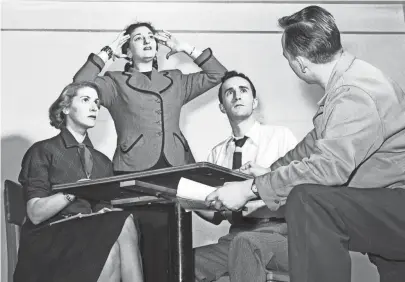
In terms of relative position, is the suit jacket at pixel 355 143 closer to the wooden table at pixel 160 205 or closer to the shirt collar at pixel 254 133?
the wooden table at pixel 160 205

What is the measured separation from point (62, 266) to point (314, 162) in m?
1.01

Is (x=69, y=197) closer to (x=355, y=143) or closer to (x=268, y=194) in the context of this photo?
(x=268, y=194)

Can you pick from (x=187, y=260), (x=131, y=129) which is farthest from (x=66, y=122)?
(x=187, y=260)

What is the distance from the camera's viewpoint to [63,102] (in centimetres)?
306

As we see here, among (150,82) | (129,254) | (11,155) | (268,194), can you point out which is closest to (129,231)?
(129,254)

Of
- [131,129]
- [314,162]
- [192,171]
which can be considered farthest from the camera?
[131,129]

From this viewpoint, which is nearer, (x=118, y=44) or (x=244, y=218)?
(x=244, y=218)

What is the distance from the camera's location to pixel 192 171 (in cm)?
178

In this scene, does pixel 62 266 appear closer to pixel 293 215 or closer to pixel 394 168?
pixel 293 215

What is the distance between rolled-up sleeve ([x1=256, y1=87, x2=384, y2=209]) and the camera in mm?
1563

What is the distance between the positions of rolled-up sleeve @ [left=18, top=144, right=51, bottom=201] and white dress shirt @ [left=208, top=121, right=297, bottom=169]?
0.83 metres

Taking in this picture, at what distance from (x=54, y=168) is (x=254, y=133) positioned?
97cm

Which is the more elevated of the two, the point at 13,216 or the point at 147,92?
the point at 147,92

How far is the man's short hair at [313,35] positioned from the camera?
1859mm
